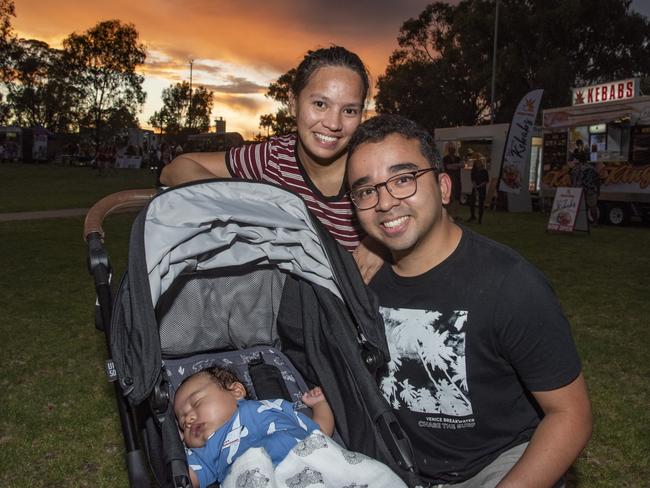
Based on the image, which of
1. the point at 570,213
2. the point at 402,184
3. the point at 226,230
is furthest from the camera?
the point at 570,213

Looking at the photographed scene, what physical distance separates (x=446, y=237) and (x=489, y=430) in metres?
0.71

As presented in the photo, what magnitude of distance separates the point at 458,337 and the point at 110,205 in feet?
5.57

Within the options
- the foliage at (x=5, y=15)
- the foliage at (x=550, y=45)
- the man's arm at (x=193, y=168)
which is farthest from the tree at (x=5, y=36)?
the man's arm at (x=193, y=168)

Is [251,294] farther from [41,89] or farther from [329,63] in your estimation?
[41,89]

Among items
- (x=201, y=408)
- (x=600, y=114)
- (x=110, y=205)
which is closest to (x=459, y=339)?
(x=201, y=408)

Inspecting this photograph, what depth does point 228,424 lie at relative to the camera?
2531 millimetres

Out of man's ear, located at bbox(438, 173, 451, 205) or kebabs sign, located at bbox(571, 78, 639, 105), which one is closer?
man's ear, located at bbox(438, 173, 451, 205)

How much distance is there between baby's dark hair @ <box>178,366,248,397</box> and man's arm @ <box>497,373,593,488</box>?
1395 millimetres

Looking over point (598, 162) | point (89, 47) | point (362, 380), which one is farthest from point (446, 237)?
point (89, 47)

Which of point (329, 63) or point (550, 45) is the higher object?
point (550, 45)

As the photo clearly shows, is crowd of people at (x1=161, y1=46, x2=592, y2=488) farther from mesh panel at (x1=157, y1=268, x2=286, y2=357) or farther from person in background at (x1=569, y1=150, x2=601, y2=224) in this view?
person in background at (x1=569, y1=150, x2=601, y2=224)

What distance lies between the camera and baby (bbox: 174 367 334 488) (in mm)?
2381

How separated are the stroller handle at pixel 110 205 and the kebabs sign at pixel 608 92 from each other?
A: 19.7m

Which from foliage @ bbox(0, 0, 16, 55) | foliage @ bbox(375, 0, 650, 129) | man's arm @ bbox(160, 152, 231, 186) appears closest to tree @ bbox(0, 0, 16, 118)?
foliage @ bbox(0, 0, 16, 55)
